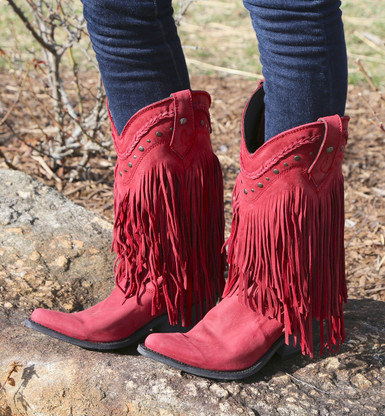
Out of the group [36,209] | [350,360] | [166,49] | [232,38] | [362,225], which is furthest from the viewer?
[232,38]

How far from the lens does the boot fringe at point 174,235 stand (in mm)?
1398

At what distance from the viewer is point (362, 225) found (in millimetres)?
2633

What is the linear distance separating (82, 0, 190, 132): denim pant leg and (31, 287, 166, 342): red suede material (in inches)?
16.3

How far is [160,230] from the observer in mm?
1427

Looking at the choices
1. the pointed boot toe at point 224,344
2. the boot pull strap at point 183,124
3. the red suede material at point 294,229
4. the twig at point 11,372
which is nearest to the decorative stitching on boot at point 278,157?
the red suede material at point 294,229

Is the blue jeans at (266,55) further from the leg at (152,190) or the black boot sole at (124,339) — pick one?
the black boot sole at (124,339)

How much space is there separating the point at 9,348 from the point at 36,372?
11 cm

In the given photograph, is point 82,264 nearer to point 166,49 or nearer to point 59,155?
point 166,49

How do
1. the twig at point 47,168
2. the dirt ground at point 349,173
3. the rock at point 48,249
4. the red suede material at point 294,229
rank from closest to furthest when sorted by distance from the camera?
1. the red suede material at point 294,229
2. the rock at point 48,249
3. the dirt ground at point 349,173
4. the twig at point 47,168

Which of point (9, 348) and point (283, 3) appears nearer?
point (283, 3)

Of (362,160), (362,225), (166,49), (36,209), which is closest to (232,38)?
(362,160)

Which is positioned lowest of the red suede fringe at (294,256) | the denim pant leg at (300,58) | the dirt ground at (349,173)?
the dirt ground at (349,173)

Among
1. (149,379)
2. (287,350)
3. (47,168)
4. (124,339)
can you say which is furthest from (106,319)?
(47,168)

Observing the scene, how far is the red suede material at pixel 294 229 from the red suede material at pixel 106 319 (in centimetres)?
24
